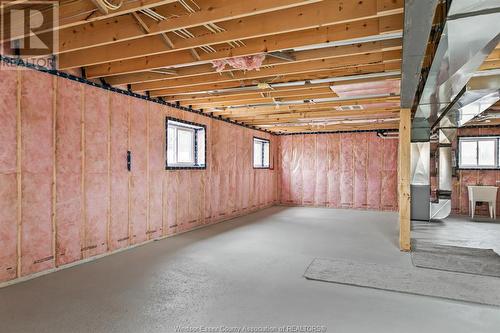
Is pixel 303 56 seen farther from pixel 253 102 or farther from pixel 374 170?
pixel 374 170

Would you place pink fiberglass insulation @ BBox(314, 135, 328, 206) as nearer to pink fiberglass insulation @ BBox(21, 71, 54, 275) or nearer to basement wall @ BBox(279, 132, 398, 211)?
basement wall @ BBox(279, 132, 398, 211)

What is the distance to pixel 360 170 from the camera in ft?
28.8

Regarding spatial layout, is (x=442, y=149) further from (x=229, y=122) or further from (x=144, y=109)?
(x=144, y=109)

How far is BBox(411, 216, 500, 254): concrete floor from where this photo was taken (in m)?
4.93

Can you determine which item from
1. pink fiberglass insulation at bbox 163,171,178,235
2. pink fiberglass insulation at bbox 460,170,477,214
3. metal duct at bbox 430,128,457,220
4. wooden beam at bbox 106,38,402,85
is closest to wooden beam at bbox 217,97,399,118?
pink fiberglass insulation at bbox 163,171,178,235

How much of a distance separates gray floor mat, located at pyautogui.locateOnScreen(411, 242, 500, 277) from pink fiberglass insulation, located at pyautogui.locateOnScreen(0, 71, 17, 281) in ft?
14.7

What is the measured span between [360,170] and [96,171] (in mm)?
7017

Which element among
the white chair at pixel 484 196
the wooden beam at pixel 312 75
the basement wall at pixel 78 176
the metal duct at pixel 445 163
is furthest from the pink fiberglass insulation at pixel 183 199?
the white chair at pixel 484 196

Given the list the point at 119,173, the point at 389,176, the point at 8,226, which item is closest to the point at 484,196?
the point at 389,176

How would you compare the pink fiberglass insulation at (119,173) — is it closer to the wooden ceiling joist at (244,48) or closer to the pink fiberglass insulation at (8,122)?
the wooden ceiling joist at (244,48)

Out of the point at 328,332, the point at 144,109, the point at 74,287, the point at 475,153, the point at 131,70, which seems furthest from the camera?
the point at 475,153

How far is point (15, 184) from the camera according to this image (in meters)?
3.14

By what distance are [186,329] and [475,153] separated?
8.41m

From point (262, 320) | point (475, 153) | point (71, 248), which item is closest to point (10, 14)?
point (71, 248)
